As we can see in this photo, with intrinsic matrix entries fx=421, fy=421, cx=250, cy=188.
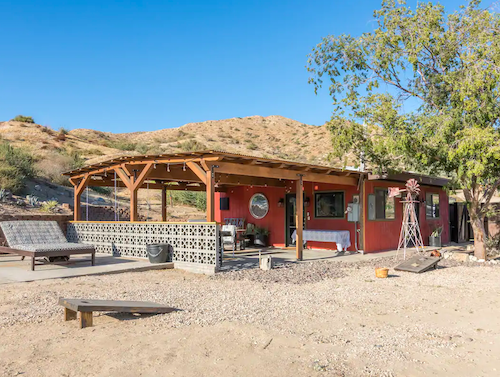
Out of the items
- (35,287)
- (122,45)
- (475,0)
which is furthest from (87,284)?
(122,45)

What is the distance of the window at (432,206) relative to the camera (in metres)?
15.0

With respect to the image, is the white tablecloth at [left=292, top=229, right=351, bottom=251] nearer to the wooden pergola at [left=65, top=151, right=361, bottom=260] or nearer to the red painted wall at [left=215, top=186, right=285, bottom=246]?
the red painted wall at [left=215, top=186, right=285, bottom=246]

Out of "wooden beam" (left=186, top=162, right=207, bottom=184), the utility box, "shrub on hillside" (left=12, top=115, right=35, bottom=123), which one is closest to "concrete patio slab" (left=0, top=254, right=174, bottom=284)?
"wooden beam" (left=186, top=162, right=207, bottom=184)

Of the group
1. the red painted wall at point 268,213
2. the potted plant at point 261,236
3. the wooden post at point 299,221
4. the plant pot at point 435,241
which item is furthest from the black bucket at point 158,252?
the plant pot at point 435,241

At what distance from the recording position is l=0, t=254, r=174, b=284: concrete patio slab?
7.42 metres

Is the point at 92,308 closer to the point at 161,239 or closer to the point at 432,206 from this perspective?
the point at 161,239

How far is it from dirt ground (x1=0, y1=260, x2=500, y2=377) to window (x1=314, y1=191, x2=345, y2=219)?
17.8 feet

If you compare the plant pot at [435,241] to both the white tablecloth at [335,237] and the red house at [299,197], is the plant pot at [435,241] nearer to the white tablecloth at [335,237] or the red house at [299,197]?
the red house at [299,197]

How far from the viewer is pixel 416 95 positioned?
11062mm

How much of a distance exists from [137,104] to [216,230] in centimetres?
2786

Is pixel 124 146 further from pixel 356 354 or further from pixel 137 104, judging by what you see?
pixel 356 354

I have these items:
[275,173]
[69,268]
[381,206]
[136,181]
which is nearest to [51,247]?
[69,268]

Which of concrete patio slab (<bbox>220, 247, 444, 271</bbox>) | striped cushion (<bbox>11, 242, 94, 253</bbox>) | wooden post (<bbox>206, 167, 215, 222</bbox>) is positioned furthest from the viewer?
concrete patio slab (<bbox>220, 247, 444, 271</bbox>)

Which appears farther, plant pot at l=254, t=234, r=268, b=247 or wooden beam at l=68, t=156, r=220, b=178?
plant pot at l=254, t=234, r=268, b=247
